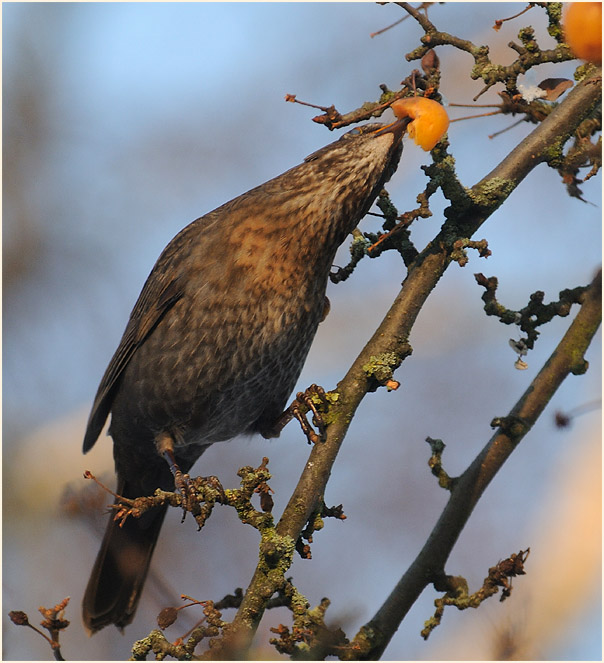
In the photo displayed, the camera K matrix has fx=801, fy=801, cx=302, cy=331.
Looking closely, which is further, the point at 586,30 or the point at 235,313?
the point at 235,313

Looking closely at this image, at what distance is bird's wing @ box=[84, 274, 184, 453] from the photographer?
3736mm

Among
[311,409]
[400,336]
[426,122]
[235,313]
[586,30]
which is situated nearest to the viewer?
[586,30]

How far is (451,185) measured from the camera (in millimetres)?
2691

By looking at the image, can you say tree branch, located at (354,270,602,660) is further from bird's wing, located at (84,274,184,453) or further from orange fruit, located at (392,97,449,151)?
bird's wing, located at (84,274,184,453)

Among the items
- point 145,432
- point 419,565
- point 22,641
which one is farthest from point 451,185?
point 22,641

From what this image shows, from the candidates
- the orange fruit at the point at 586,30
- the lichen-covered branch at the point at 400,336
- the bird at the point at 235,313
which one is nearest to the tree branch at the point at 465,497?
the lichen-covered branch at the point at 400,336

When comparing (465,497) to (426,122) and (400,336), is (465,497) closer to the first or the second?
(400,336)

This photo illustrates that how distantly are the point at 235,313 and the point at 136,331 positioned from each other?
702 millimetres

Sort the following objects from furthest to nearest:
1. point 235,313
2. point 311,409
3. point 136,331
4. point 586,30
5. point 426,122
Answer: point 136,331 < point 235,313 < point 311,409 < point 426,122 < point 586,30

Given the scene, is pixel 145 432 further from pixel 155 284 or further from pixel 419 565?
pixel 419 565

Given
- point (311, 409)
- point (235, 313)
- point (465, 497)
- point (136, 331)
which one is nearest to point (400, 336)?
point (311, 409)

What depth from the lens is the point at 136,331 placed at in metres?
3.87

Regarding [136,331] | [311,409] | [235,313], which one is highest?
[136,331]

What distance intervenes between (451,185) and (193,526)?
10.9 ft
